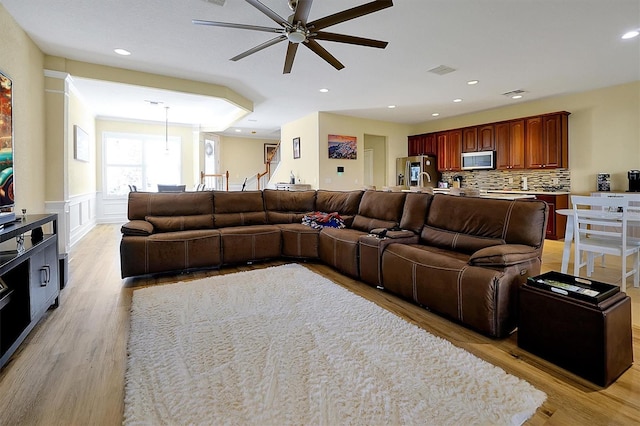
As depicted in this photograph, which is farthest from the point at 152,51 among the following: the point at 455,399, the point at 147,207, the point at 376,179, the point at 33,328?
the point at 376,179

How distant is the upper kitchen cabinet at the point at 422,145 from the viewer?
8.31 m

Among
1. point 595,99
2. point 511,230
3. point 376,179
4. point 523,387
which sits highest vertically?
point 595,99

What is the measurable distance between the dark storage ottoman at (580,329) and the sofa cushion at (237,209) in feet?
11.4

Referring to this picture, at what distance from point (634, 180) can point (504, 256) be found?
16.2ft

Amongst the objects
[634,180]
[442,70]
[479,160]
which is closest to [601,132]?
[634,180]

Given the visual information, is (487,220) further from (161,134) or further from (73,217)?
(161,134)

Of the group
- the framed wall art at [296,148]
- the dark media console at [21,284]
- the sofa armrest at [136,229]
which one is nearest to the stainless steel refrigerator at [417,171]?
the framed wall art at [296,148]

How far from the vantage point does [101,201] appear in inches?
308

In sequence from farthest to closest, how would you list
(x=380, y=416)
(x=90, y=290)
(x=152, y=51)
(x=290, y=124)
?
(x=290, y=124), (x=152, y=51), (x=90, y=290), (x=380, y=416)

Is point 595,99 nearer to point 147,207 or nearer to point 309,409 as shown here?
point 309,409

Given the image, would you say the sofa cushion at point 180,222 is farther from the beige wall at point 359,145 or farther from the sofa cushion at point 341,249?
the beige wall at point 359,145

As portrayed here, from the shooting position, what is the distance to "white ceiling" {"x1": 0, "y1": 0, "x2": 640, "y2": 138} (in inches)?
118

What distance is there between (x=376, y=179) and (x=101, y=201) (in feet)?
24.3

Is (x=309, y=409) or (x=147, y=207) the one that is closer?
(x=309, y=409)
